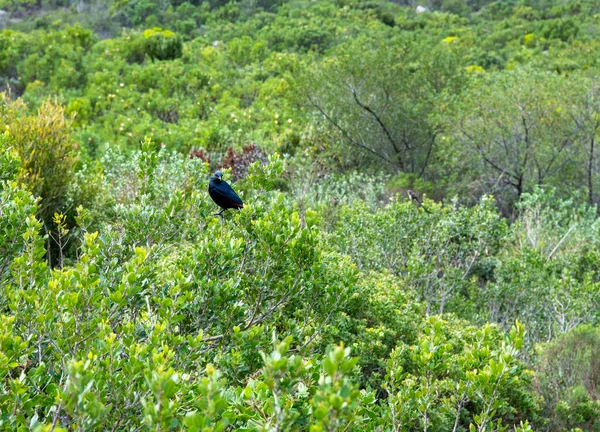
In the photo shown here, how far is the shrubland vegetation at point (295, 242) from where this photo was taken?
302cm

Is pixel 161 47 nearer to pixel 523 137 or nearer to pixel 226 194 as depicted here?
pixel 523 137

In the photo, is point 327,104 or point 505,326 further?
point 327,104

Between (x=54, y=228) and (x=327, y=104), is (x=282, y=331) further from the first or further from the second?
(x=327, y=104)

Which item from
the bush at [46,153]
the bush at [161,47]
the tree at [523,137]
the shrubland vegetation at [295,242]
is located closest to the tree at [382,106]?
the shrubland vegetation at [295,242]

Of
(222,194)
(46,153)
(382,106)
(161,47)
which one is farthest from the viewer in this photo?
(161,47)

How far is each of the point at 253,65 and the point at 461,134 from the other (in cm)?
1111

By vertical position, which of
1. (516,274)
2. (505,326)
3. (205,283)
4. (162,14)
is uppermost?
(205,283)

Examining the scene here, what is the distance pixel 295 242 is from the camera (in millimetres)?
3914

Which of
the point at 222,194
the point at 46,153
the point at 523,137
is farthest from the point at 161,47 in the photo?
the point at 222,194

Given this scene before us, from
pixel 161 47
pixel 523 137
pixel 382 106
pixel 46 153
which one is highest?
pixel 46 153

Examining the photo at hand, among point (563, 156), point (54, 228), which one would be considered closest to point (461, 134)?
point (563, 156)

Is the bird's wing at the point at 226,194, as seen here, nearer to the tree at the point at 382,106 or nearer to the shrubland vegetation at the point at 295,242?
the shrubland vegetation at the point at 295,242

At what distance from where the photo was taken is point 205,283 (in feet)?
11.8

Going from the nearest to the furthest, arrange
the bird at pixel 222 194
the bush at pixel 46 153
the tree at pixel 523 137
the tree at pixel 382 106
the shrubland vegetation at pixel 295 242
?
the shrubland vegetation at pixel 295 242
the bird at pixel 222 194
the bush at pixel 46 153
the tree at pixel 523 137
the tree at pixel 382 106
